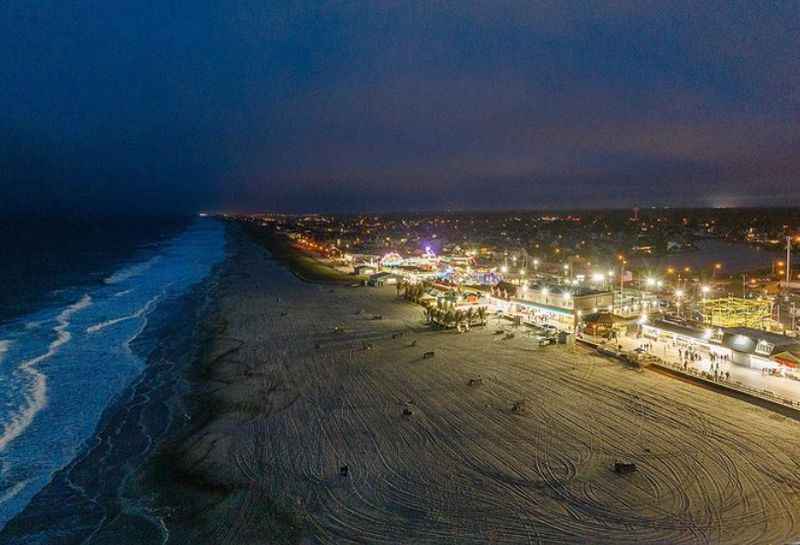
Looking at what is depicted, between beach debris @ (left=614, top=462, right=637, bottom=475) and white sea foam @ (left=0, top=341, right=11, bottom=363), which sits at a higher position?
beach debris @ (left=614, top=462, right=637, bottom=475)

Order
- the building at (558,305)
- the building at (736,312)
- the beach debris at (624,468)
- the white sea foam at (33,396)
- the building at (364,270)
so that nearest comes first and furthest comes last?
1. the beach debris at (624,468)
2. the white sea foam at (33,396)
3. the building at (736,312)
4. the building at (558,305)
5. the building at (364,270)

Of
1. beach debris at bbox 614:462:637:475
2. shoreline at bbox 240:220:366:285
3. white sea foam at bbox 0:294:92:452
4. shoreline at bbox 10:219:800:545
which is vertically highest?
beach debris at bbox 614:462:637:475

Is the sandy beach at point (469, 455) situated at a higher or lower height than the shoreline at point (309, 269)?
higher

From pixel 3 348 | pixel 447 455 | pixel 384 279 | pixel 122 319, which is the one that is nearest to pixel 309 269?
pixel 384 279

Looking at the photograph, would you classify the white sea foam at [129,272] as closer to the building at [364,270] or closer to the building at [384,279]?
the building at [364,270]

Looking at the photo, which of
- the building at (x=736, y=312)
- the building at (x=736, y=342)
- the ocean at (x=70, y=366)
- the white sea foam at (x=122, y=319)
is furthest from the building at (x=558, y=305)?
the white sea foam at (x=122, y=319)

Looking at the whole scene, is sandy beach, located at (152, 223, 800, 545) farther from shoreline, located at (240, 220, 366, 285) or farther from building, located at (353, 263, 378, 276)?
building, located at (353, 263, 378, 276)

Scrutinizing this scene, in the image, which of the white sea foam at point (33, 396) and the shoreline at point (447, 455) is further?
the white sea foam at point (33, 396)

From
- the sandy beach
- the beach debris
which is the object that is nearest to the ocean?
the sandy beach
